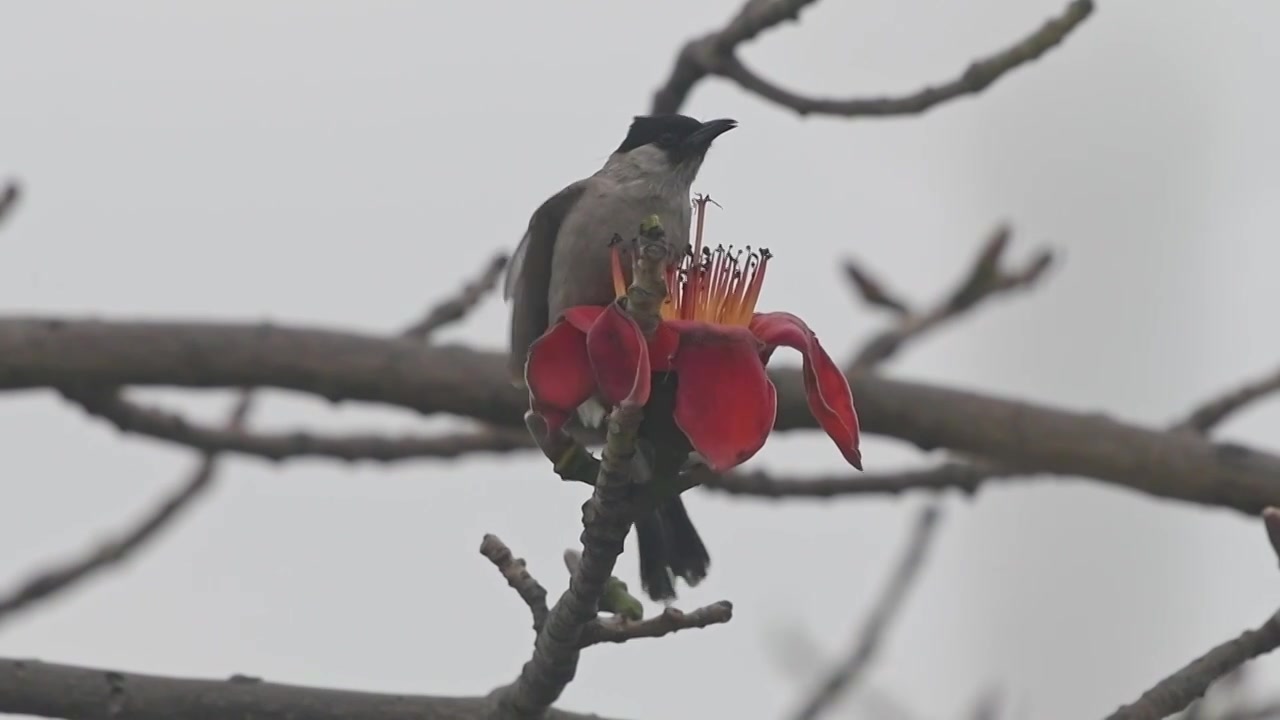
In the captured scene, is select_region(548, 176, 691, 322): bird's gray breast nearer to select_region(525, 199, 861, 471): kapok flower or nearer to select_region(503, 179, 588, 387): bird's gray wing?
select_region(503, 179, 588, 387): bird's gray wing

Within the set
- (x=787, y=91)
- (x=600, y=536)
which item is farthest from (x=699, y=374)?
(x=787, y=91)

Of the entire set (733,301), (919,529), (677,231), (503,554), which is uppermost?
(677,231)

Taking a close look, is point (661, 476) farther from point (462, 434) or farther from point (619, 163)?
point (462, 434)

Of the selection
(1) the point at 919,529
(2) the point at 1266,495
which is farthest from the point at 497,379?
(2) the point at 1266,495

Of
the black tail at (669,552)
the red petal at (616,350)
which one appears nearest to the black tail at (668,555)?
the black tail at (669,552)

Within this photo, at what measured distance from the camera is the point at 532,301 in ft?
11.2

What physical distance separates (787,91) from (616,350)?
1.99 metres

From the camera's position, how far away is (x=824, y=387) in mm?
1959

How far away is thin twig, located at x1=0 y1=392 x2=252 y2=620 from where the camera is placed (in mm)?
3834

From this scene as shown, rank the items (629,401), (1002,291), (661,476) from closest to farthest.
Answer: (629,401)
(661,476)
(1002,291)

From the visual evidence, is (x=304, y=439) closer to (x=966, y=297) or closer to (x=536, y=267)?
(x=536, y=267)

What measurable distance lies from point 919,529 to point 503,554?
214cm

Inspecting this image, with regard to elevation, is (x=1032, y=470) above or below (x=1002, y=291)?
below

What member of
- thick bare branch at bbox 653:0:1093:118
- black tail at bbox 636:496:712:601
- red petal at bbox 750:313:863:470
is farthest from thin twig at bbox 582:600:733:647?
thick bare branch at bbox 653:0:1093:118
